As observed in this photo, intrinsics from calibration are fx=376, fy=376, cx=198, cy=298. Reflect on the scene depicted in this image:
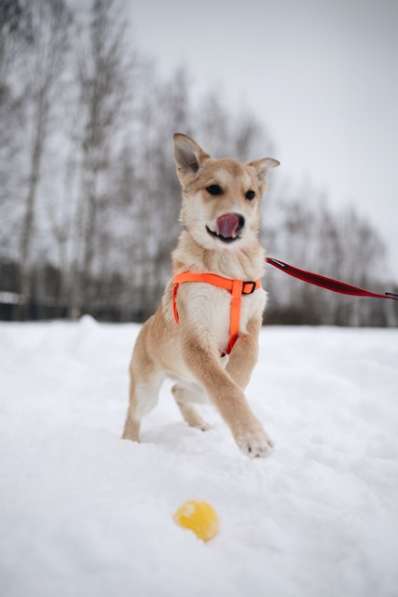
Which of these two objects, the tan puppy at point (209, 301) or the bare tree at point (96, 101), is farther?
the bare tree at point (96, 101)

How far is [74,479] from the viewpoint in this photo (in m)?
1.59

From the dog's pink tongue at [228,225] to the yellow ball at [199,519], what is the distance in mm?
1445

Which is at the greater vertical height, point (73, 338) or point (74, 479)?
point (74, 479)

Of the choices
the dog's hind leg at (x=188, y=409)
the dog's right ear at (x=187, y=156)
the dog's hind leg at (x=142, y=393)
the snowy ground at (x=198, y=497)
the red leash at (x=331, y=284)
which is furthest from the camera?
the dog's hind leg at (x=188, y=409)

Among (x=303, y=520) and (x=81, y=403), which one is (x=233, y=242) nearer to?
(x=303, y=520)

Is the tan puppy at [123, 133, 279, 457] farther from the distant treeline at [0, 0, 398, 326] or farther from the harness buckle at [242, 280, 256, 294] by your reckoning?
the distant treeline at [0, 0, 398, 326]

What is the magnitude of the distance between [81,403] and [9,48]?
33.0 feet

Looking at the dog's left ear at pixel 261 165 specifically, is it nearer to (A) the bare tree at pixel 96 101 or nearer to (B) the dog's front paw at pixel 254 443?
(B) the dog's front paw at pixel 254 443

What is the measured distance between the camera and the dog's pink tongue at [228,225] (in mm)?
2258

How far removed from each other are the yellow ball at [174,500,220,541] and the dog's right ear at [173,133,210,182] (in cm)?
207

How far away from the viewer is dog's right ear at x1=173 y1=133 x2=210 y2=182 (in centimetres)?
266

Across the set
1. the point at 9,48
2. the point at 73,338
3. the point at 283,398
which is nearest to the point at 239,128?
the point at 9,48

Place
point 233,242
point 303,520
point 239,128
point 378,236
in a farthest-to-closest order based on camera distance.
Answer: point 378,236 < point 239,128 < point 233,242 < point 303,520

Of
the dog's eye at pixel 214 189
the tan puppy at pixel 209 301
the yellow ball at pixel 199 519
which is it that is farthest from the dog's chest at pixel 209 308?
the yellow ball at pixel 199 519
